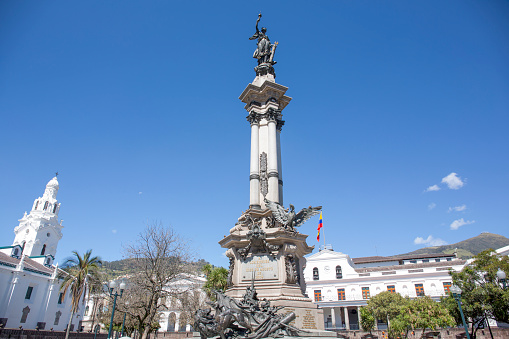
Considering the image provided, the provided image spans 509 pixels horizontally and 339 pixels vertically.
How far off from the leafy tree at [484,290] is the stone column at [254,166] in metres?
17.9

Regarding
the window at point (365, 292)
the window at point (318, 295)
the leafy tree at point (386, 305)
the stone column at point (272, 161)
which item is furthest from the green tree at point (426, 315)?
the stone column at point (272, 161)

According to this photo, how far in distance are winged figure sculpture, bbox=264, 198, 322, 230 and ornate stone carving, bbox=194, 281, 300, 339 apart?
398cm

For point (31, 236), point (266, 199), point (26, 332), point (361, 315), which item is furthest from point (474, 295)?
point (31, 236)

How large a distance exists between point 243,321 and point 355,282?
1707 inches

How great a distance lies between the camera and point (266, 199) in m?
15.5

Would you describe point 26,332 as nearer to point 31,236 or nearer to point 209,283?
point 209,283

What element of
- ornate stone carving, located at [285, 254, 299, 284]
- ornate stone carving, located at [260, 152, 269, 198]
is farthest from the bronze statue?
ornate stone carving, located at [285, 254, 299, 284]

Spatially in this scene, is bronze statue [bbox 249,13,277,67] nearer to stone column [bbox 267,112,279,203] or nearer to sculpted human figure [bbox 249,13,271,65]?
sculpted human figure [bbox 249,13,271,65]

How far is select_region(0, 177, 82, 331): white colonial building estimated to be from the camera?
37281 mm

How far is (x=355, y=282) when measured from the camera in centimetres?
4809

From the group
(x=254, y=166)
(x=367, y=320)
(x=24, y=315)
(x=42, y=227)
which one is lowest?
(x=367, y=320)

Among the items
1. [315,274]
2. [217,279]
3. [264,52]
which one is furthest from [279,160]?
[315,274]

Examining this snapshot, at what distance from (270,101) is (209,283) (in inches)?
933

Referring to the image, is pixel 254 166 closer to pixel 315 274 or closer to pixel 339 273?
pixel 339 273
